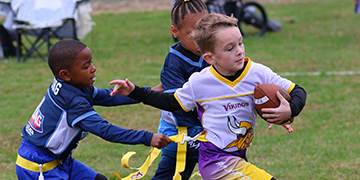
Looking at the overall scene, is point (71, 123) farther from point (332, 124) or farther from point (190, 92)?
point (332, 124)

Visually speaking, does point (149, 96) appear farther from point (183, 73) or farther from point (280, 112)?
point (280, 112)

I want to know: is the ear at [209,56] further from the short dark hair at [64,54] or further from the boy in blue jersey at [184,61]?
the short dark hair at [64,54]

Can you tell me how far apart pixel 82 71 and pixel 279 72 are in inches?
259

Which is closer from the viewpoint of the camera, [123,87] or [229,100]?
[229,100]

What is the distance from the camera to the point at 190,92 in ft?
9.32

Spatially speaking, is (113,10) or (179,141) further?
(113,10)

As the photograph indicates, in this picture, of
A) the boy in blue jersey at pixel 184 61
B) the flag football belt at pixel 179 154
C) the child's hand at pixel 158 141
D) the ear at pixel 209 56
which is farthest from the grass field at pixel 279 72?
the ear at pixel 209 56

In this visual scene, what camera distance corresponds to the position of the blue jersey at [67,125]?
278 cm

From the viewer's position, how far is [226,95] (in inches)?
108

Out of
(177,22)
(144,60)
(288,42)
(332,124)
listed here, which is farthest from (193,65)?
(288,42)

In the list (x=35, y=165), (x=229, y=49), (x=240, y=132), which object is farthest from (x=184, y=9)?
(x=35, y=165)

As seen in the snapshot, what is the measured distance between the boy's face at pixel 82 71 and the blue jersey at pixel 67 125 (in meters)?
0.06

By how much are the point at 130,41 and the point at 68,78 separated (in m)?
9.88

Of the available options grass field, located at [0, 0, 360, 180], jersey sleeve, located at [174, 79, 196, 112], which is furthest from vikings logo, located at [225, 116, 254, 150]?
grass field, located at [0, 0, 360, 180]
